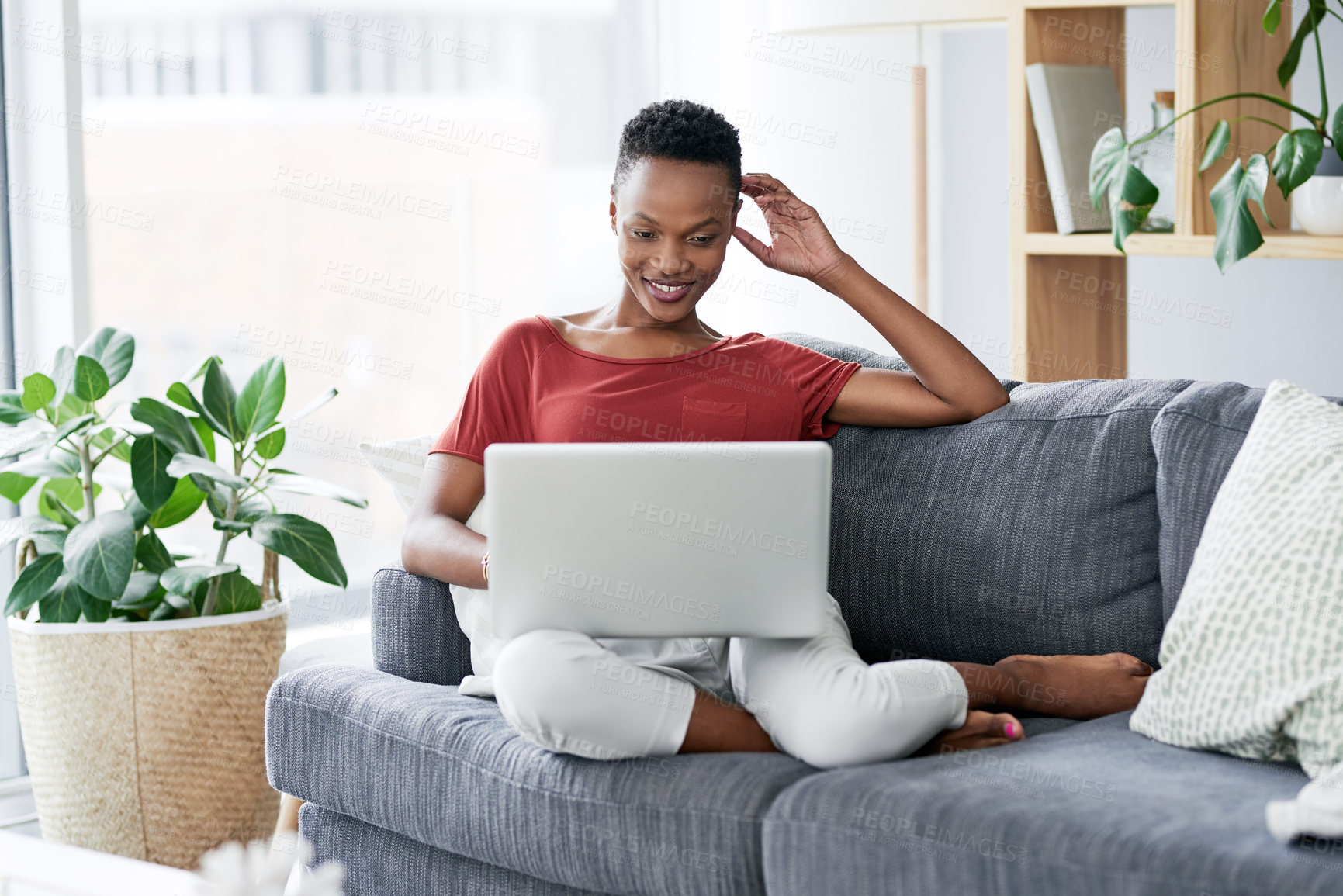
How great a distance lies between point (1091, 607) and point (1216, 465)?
8.9 inches

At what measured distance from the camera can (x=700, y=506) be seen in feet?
4.48

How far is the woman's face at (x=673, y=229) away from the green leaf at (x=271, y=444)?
2.56 ft

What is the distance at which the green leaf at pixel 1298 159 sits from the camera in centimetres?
194

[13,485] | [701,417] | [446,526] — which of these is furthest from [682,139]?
[13,485]

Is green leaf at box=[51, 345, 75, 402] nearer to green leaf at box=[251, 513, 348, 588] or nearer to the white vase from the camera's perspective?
green leaf at box=[251, 513, 348, 588]

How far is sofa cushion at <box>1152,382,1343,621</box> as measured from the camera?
5.33ft

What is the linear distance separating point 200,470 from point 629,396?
2.36 feet

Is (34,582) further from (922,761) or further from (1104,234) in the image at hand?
(1104,234)

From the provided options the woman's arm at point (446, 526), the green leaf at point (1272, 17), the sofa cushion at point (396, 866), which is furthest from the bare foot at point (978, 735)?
the green leaf at point (1272, 17)

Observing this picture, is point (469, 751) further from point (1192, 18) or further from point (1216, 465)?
point (1192, 18)

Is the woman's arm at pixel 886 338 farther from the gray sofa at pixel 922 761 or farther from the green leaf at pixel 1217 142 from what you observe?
the green leaf at pixel 1217 142

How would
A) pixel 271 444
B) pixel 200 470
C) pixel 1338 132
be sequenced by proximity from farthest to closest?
pixel 271 444
pixel 200 470
pixel 1338 132

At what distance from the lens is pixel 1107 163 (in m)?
2.14

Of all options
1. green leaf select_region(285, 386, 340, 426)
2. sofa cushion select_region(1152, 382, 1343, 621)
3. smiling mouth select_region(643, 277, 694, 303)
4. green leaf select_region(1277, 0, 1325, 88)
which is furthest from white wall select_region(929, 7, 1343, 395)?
green leaf select_region(285, 386, 340, 426)
